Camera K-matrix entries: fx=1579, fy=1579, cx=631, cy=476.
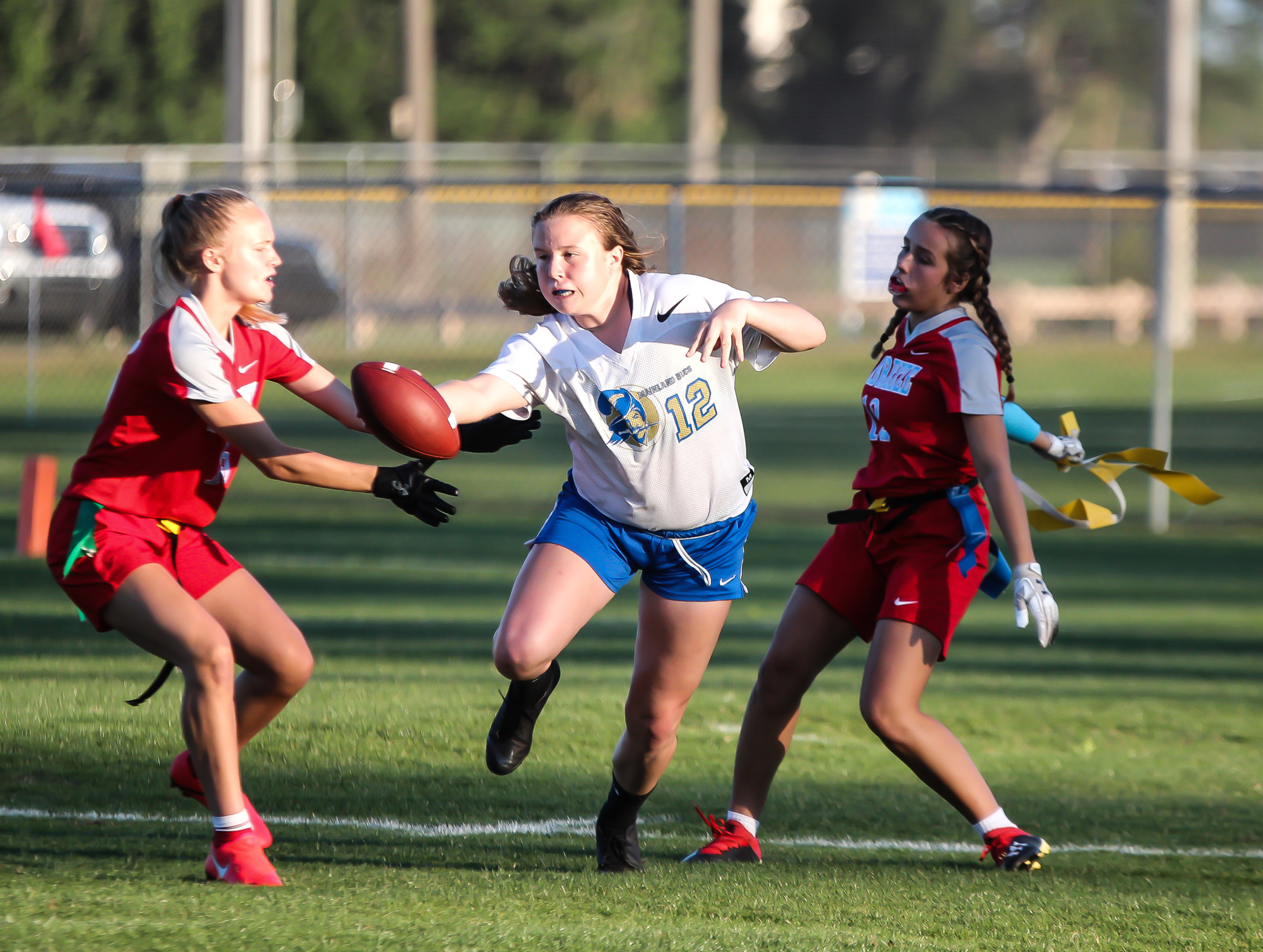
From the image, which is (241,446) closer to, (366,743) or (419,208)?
(366,743)

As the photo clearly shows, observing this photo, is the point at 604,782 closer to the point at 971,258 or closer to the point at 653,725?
the point at 653,725

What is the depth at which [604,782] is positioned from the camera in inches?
212

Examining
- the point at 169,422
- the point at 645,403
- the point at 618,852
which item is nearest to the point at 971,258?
the point at 645,403

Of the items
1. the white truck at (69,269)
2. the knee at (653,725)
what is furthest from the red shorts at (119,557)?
the white truck at (69,269)

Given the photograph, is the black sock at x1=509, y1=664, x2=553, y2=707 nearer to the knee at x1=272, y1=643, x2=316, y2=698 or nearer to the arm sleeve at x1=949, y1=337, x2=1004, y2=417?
the knee at x1=272, y1=643, x2=316, y2=698

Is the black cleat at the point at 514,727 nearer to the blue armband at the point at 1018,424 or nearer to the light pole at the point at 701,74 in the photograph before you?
the blue armband at the point at 1018,424

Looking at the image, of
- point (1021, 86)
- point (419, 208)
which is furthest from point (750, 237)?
point (1021, 86)

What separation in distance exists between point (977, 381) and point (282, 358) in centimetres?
189

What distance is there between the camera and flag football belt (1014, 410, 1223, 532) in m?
5.02

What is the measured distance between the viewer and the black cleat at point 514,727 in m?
4.15

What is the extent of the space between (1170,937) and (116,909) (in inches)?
98.4

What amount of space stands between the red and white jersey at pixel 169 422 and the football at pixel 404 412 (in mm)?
327

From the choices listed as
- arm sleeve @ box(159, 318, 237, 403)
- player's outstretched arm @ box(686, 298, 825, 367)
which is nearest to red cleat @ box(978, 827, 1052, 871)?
player's outstretched arm @ box(686, 298, 825, 367)

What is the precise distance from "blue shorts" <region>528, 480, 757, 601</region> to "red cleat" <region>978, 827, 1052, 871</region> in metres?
1.06
